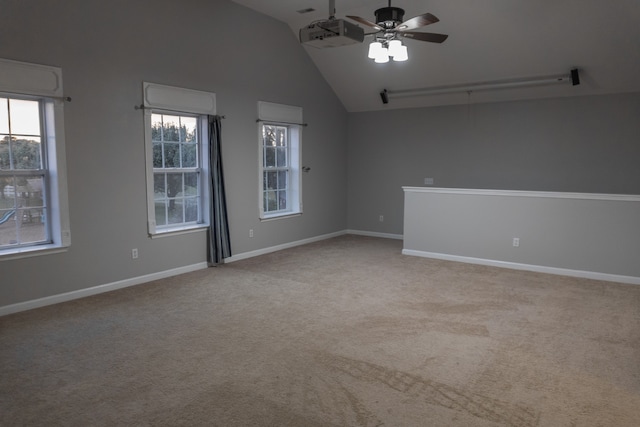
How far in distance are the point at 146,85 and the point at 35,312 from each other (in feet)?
8.44

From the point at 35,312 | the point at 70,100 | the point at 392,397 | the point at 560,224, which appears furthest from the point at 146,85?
the point at 560,224

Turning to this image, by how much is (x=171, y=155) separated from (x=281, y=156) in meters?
2.12

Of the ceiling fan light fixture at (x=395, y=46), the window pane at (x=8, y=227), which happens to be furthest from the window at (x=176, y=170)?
the ceiling fan light fixture at (x=395, y=46)

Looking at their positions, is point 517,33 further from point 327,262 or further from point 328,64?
point 327,262

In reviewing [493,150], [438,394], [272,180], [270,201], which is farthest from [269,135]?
[438,394]

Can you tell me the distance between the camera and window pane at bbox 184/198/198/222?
5.71 metres

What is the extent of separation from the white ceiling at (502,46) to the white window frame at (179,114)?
→ 5.15 feet

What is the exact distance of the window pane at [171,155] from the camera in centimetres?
539

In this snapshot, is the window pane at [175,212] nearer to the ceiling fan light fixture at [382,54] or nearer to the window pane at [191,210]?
the window pane at [191,210]

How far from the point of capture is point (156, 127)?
17.2 feet

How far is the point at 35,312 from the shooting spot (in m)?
4.10

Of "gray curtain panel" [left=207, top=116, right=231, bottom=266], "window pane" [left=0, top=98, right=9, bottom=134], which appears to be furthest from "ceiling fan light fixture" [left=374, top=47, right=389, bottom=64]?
"window pane" [left=0, top=98, right=9, bottom=134]

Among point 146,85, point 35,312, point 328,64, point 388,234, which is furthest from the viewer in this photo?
point 388,234

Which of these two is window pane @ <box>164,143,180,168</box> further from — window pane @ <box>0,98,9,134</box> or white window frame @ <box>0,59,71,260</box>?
window pane @ <box>0,98,9,134</box>
